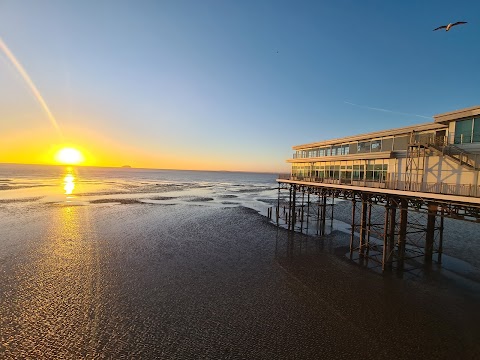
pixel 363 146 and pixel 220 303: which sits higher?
pixel 363 146

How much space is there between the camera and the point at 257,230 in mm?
36156

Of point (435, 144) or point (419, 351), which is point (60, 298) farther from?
point (435, 144)

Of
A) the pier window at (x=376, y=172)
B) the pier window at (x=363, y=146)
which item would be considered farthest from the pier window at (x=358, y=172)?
the pier window at (x=363, y=146)

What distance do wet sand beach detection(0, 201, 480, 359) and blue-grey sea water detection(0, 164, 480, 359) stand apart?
0.07 metres

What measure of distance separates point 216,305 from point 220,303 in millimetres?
348

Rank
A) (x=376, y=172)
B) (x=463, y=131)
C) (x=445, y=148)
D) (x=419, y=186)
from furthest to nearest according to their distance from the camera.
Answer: (x=376, y=172) < (x=419, y=186) < (x=445, y=148) < (x=463, y=131)

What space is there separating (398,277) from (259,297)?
11441 millimetres

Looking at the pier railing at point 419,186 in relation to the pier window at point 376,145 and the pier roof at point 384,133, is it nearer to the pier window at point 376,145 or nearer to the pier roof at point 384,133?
the pier window at point 376,145

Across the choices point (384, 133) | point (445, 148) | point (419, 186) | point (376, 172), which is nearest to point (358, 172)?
point (376, 172)

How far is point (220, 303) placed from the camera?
16.5 meters

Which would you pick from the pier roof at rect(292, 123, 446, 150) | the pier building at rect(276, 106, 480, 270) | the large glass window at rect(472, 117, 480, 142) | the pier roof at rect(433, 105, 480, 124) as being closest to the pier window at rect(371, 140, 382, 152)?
the pier building at rect(276, 106, 480, 270)

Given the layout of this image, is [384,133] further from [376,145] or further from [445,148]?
[445,148]

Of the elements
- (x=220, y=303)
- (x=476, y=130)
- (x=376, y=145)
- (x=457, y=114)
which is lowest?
(x=220, y=303)

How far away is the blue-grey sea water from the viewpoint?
41.4 ft
